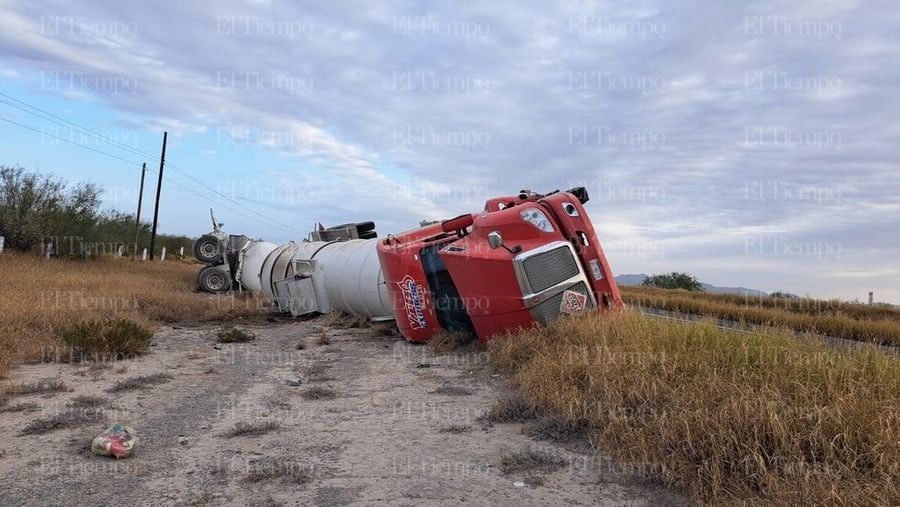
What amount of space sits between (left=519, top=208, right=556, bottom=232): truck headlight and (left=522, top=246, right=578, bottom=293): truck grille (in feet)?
1.32

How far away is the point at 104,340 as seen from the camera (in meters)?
9.03

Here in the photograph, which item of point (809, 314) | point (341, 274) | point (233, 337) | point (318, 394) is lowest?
point (318, 394)

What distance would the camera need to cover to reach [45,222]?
24891 mm

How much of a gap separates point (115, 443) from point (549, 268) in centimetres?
530

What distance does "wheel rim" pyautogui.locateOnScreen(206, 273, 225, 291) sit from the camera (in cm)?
2236

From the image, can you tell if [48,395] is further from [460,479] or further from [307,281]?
[307,281]

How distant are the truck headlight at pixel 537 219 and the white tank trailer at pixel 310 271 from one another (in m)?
Answer: 4.70

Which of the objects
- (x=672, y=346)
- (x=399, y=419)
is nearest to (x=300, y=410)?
(x=399, y=419)

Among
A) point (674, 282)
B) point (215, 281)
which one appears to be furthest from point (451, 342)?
point (674, 282)

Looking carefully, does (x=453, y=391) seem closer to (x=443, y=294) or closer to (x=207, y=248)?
(x=443, y=294)

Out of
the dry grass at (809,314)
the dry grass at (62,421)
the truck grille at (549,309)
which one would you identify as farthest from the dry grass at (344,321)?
the dry grass at (62,421)

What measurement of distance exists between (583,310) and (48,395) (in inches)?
243

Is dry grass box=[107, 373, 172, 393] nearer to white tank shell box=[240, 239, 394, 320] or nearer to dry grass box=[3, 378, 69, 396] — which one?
dry grass box=[3, 378, 69, 396]

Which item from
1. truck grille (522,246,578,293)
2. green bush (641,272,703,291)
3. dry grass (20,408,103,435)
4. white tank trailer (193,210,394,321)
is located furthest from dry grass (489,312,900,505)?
green bush (641,272,703,291)
